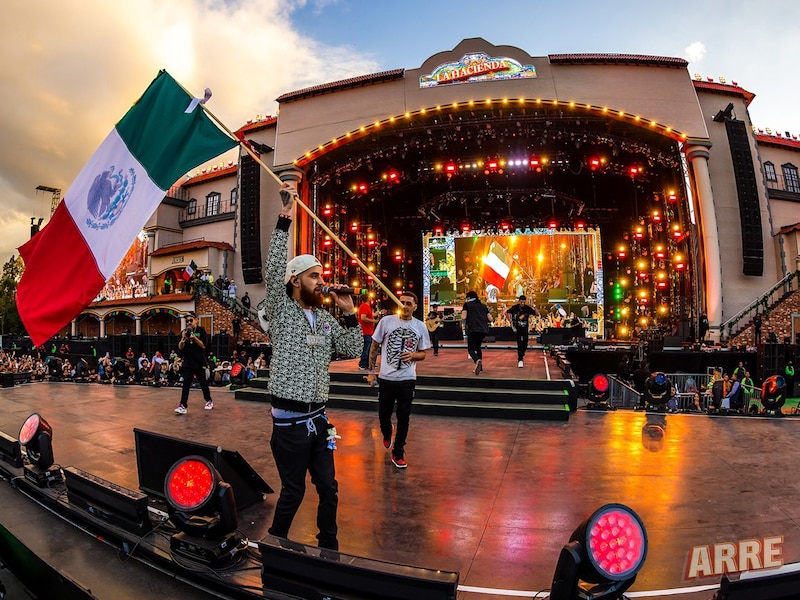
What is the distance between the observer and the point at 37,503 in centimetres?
373

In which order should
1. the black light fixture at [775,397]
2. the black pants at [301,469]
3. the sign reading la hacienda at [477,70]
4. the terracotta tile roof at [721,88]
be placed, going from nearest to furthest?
the black pants at [301,469] → the black light fixture at [775,397] → the sign reading la hacienda at [477,70] → the terracotta tile roof at [721,88]

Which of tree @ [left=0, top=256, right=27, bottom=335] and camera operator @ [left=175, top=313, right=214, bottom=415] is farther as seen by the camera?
tree @ [left=0, top=256, right=27, bottom=335]

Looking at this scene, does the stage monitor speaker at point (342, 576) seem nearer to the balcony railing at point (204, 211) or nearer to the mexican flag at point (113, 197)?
the mexican flag at point (113, 197)

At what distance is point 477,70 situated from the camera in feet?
61.3

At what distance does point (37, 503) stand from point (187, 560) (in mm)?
2158

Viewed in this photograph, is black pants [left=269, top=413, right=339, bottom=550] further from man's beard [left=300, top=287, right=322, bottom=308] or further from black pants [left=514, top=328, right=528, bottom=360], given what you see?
black pants [left=514, top=328, right=528, bottom=360]

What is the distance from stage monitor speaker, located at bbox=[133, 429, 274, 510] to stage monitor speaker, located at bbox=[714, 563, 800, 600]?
283cm

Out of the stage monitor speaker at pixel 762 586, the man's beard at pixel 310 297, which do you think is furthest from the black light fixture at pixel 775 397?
the man's beard at pixel 310 297

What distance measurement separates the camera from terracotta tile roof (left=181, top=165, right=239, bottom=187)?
29109mm

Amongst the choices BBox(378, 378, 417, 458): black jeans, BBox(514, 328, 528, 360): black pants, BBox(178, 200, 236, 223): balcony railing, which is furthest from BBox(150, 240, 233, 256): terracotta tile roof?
BBox(378, 378, 417, 458): black jeans

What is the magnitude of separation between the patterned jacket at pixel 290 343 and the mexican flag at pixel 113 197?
163 cm

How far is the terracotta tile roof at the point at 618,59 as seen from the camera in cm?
1819

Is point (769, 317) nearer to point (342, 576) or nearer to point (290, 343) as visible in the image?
point (290, 343)

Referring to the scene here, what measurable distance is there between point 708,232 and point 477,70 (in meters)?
11.5
